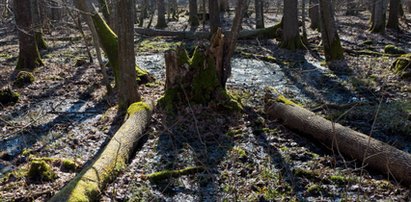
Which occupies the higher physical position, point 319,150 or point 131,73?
point 131,73

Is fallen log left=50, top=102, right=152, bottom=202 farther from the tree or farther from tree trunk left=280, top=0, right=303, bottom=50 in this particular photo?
tree trunk left=280, top=0, right=303, bottom=50

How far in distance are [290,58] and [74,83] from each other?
8.80m

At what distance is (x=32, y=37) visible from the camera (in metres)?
15.4

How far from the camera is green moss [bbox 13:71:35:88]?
1334 centimetres

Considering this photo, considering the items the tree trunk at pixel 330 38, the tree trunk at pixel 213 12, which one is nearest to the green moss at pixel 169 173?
the tree trunk at pixel 330 38

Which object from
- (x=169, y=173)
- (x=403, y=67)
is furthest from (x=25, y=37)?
(x=403, y=67)

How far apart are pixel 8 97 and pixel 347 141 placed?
9094 millimetres

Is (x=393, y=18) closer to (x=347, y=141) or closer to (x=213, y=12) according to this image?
(x=213, y=12)

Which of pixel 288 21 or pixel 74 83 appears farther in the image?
pixel 288 21

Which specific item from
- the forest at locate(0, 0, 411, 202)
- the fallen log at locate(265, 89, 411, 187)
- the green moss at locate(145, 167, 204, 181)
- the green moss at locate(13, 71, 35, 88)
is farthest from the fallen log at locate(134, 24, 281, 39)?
the green moss at locate(145, 167, 204, 181)

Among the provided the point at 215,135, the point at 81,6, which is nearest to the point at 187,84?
the point at 215,135

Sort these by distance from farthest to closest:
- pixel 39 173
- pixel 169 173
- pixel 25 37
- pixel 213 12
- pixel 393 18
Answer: pixel 393 18 < pixel 213 12 < pixel 25 37 < pixel 169 173 < pixel 39 173

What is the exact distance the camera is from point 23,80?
13484mm

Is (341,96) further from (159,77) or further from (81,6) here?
(81,6)
